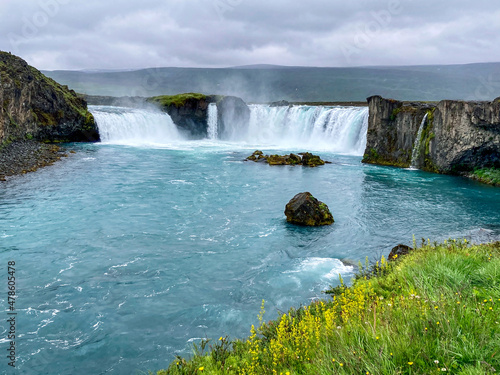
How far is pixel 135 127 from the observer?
192ft

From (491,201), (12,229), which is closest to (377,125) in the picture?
(491,201)

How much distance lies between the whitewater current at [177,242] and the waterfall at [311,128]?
13177 millimetres

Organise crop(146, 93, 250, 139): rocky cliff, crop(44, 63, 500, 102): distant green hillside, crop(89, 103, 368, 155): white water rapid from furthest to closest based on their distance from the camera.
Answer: crop(44, 63, 500, 102): distant green hillside < crop(146, 93, 250, 139): rocky cliff < crop(89, 103, 368, 155): white water rapid

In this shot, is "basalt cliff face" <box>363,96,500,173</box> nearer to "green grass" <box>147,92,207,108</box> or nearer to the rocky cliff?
the rocky cliff

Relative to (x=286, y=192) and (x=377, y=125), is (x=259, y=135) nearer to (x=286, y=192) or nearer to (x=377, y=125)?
(x=377, y=125)

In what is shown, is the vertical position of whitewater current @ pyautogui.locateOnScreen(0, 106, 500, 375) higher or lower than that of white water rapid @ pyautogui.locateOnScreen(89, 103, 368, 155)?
lower

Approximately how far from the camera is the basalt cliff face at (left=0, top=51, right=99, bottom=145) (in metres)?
40.8

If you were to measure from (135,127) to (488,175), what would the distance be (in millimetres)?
47074

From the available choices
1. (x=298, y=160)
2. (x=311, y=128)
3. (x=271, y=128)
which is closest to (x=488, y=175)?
(x=298, y=160)

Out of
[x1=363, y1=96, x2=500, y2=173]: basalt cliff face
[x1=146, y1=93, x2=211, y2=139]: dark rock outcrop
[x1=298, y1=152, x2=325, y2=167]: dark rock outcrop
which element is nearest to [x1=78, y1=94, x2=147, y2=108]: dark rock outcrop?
[x1=146, y1=93, x2=211, y2=139]: dark rock outcrop

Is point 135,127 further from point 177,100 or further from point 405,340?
point 405,340

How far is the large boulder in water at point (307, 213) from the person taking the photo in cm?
2020

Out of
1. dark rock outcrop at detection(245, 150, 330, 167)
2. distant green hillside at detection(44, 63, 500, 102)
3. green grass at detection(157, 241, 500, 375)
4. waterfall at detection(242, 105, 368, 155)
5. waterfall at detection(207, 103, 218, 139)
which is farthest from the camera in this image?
distant green hillside at detection(44, 63, 500, 102)

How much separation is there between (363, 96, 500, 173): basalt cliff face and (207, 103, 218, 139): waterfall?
31159 mm
